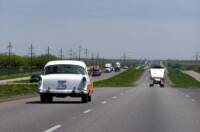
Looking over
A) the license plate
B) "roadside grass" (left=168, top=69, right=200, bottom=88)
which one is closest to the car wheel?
the license plate

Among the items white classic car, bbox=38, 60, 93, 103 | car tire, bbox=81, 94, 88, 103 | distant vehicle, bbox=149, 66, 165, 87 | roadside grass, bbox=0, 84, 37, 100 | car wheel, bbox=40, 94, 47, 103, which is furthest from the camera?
distant vehicle, bbox=149, 66, 165, 87

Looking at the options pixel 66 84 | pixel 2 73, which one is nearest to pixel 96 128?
pixel 66 84

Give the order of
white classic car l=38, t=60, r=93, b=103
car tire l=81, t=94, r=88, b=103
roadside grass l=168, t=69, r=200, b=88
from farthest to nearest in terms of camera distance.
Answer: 1. roadside grass l=168, t=69, r=200, b=88
2. car tire l=81, t=94, r=88, b=103
3. white classic car l=38, t=60, r=93, b=103

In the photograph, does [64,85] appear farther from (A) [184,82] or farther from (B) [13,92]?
(A) [184,82]

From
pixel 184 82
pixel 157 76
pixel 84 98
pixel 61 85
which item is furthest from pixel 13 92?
pixel 184 82

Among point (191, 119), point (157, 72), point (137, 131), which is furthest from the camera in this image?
point (157, 72)

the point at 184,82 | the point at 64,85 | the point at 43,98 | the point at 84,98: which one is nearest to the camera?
the point at 64,85

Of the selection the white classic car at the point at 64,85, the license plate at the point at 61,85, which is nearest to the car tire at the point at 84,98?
the white classic car at the point at 64,85

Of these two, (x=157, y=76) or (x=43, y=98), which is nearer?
(x=43, y=98)

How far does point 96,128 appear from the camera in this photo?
719 inches

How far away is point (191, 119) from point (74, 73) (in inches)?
432

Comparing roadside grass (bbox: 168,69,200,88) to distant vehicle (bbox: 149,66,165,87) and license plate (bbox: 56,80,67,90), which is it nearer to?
distant vehicle (bbox: 149,66,165,87)

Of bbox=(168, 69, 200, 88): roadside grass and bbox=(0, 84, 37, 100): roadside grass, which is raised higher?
bbox=(0, 84, 37, 100): roadside grass

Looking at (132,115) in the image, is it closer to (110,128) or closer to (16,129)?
(110,128)
